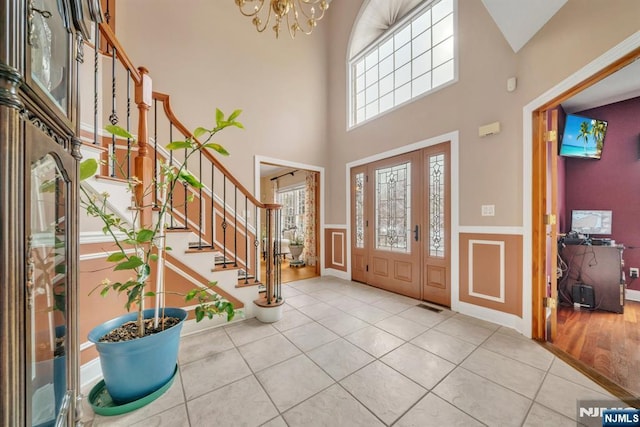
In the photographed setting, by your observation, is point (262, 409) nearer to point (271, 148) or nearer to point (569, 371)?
point (569, 371)

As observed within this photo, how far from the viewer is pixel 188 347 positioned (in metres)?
2.09

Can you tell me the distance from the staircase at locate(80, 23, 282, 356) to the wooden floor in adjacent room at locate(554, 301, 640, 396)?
2825 millimetres

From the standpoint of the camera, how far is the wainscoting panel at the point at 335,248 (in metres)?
4.42

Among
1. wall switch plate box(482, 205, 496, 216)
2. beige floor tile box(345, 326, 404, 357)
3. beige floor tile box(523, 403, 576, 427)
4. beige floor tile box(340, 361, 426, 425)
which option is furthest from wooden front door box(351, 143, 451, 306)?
beige floor tile box(340, 361, 426, 425)

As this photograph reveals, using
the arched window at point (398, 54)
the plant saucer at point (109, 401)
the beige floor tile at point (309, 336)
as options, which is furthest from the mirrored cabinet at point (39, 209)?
the arched window at point (398, 54)

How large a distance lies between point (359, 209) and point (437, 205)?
4.59 feet

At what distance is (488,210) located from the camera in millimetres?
2621

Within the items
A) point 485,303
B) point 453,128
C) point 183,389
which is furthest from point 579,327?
point 183,389

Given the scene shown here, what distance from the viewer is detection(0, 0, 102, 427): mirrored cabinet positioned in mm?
490

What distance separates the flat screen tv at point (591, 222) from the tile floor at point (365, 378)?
2.59 metres

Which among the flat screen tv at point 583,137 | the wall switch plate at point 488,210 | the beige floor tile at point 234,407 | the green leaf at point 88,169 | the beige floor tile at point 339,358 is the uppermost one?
the flat screen tv at point 583,137

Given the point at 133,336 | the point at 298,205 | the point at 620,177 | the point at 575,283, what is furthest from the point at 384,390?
the point at 298,205

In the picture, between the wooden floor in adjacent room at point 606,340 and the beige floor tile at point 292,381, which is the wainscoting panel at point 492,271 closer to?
the wooden floor in adjacent room at point 606,340

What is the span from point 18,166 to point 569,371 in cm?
310
